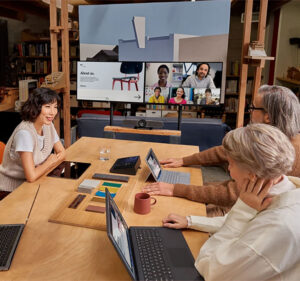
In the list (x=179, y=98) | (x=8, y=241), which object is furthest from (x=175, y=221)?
(x=179, y=98)

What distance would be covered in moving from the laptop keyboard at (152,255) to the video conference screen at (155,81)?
7.81 feet

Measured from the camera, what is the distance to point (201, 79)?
355 centimetres

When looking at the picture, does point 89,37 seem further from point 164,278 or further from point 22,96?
point 164,278

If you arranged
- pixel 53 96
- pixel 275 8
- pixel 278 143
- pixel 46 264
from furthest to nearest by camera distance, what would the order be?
pixel 275 8 < pixel 53 96 < pixel 46 264 < pixel 278 143

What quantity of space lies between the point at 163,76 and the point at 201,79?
44 cm

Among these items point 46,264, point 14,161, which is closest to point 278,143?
point 46,264

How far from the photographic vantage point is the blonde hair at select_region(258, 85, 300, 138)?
1.79m

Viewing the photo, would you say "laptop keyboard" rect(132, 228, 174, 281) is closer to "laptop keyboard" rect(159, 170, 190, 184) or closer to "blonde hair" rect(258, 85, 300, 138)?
"laptop keyboard" rect(159, 170, 190, 184)

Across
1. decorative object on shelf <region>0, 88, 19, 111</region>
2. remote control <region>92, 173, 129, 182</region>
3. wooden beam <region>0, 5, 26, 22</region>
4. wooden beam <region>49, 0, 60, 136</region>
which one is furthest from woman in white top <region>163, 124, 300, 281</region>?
wooden beam <region>0, 5, 26, 22</region>

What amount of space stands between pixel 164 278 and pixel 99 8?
4.35 m

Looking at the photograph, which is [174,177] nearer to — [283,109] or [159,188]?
[159,188]

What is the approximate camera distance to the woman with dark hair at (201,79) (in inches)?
136

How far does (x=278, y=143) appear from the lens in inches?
38.9

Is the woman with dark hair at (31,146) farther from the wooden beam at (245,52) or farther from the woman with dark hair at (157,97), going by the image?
the wooden beam at (245,52)
